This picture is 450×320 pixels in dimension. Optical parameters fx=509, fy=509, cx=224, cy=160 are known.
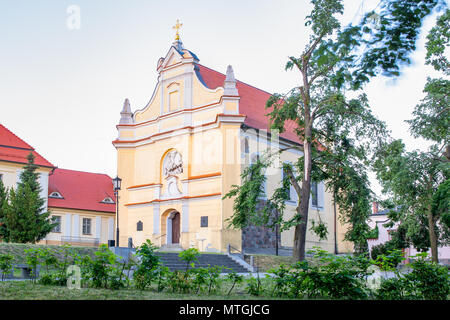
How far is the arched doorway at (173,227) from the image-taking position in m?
34.0

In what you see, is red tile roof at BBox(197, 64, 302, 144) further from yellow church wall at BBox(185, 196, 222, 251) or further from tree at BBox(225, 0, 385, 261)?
tree at BBox(225, 0, 385, 261)

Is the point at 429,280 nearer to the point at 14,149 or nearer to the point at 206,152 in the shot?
Result: the point at 206,152

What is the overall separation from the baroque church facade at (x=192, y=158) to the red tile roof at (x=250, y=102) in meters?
0.11

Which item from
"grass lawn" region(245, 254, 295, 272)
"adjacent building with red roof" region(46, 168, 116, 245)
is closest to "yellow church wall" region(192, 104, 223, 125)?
"grass lawn" region(245, 254, 295, 272)

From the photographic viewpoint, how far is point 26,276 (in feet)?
46.4

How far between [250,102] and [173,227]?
422 inches

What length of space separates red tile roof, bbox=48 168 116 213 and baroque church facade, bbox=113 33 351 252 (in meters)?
9.31

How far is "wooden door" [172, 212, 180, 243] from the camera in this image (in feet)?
111

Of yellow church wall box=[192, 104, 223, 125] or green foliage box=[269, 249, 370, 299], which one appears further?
yellow church wall box=[192, 104, 223, 125]

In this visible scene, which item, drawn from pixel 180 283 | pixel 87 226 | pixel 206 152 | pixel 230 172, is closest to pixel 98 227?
pixel 87 226

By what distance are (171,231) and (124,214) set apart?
14.6 ft
